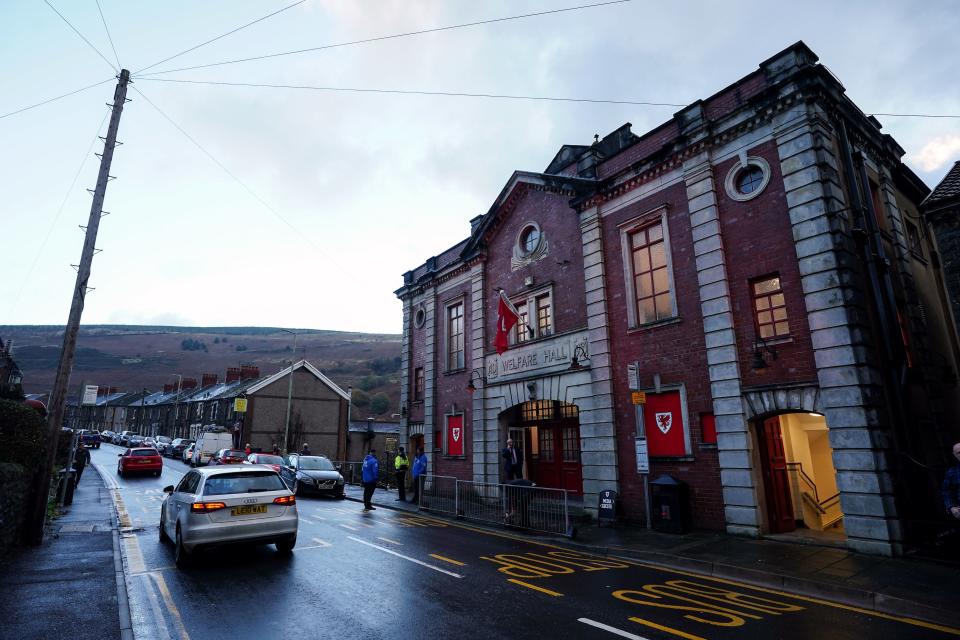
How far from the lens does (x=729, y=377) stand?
39.6 ft

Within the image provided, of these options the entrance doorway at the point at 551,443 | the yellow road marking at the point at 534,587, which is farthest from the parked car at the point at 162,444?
the yellow road marking at the point at 534,587

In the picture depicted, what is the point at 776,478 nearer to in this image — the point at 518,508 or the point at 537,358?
the point at 518,508

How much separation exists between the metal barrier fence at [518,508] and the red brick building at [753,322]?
253cm

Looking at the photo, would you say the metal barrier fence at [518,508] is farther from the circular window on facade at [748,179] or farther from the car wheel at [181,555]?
the circular window on facade at [748,179]

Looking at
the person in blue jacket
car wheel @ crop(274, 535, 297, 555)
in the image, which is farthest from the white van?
car wheel @ crop(274, 535, 297, 555)

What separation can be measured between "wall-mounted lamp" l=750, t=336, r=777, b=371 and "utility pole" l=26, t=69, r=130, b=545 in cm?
1433

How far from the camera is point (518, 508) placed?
13156 millimetres

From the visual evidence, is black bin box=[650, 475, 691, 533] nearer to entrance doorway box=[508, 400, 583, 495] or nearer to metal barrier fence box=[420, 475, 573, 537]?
metal barrier fence box=[420, 475, 573, 537]

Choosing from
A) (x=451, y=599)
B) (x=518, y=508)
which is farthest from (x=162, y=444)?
(x=451, y=599)

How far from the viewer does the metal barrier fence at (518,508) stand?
12508 millimetres

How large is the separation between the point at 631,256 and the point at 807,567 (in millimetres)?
9257

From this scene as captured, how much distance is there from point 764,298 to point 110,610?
43.9 ft

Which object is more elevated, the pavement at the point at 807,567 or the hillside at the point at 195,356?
the hillside at the point at 195,356

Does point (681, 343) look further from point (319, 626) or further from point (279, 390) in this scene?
point (279, 390)
